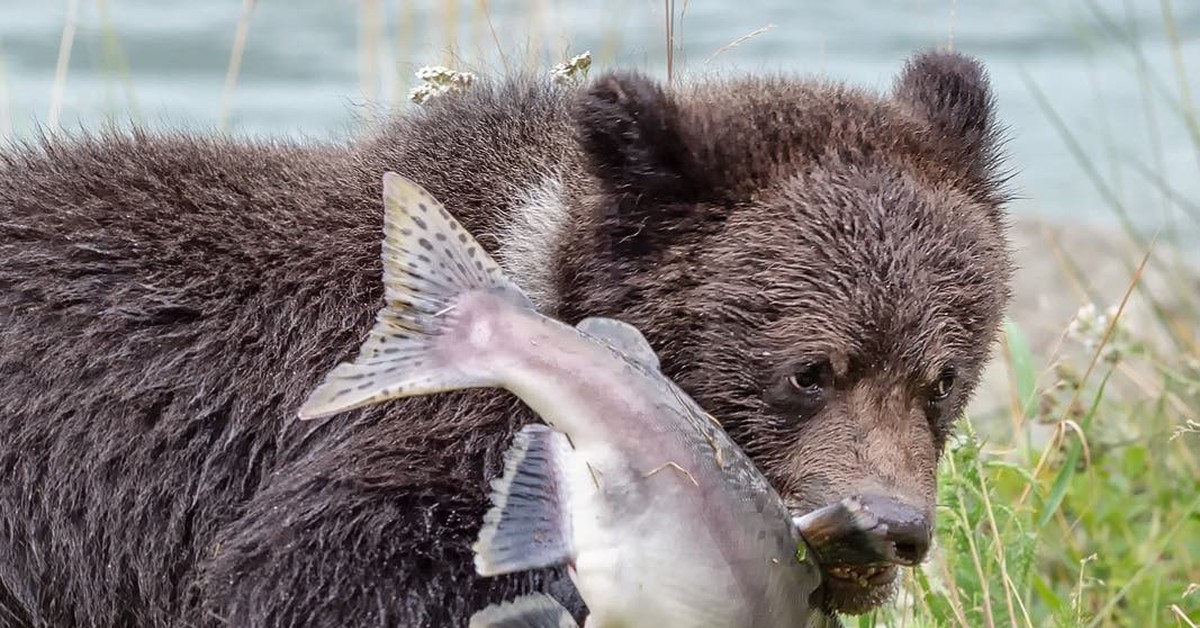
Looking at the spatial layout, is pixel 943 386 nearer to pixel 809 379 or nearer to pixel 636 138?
pixel 809 379

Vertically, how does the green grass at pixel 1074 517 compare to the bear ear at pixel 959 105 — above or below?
below

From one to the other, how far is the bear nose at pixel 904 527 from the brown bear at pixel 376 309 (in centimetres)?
12

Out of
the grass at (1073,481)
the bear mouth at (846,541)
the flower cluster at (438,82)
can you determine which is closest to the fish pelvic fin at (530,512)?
the bear mouth at (846,541)

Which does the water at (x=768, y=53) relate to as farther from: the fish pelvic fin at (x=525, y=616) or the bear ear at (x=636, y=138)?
the fish pelvic fin at (x=525, y=616)

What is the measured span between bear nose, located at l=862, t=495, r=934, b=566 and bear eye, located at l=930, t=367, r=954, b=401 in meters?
0.49

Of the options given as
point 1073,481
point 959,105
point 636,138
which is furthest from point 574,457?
point 1073,481

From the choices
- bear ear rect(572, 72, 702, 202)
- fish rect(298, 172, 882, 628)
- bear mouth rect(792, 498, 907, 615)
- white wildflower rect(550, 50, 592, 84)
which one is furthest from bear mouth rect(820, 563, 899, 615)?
white wildflower rect(550, 50, 592, 84)

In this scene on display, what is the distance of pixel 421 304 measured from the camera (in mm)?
3484

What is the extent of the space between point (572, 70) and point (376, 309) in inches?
39.1

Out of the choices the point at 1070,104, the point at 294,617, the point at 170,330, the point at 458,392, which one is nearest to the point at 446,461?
the point at 458,392

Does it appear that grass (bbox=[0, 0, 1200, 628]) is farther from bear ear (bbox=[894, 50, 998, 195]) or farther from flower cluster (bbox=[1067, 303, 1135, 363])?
bear ear (bbox=[894, 50, 998, 195])

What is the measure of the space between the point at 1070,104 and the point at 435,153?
Answer: 8.93 metres

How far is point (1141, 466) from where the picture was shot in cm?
670

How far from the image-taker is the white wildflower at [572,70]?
16.4 ft
